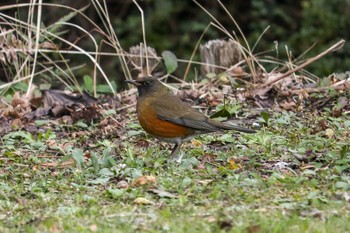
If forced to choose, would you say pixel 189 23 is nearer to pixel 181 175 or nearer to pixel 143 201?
pixel 181 175

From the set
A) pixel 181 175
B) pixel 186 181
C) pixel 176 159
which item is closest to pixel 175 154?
pixel 176 159

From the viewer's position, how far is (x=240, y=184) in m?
6.82

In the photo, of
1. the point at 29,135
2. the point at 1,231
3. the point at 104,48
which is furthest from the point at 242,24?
the point at 1,231

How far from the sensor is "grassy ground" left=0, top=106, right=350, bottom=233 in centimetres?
595

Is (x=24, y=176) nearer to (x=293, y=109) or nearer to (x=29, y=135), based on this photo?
Result: (x=29, y=135)

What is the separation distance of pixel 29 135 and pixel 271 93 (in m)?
2.75

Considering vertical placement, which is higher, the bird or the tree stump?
the bird

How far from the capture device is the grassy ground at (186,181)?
595cm

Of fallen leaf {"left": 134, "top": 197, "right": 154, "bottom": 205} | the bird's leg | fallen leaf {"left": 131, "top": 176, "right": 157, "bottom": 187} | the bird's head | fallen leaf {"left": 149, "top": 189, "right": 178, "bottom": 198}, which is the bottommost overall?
the bird's leg

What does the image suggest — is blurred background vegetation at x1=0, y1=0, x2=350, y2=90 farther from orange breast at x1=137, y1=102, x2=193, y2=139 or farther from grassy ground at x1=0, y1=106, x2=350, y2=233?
orange breast at x1=137, y1=102, x2=193, y2=139

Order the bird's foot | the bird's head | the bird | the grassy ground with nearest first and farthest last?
the grassy ground, the bird's foot, the bird, the bird's head

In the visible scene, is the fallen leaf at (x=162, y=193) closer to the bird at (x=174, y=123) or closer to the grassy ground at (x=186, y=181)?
the grassy ground at (x=186, y=181)

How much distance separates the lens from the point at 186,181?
6.90m

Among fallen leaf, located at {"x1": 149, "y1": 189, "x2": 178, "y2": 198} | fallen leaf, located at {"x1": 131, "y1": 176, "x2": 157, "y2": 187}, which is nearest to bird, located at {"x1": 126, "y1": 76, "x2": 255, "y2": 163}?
fallen leaf, located at {"x1": 131, "y1": 176, "x2": 157, "y2": 187}
